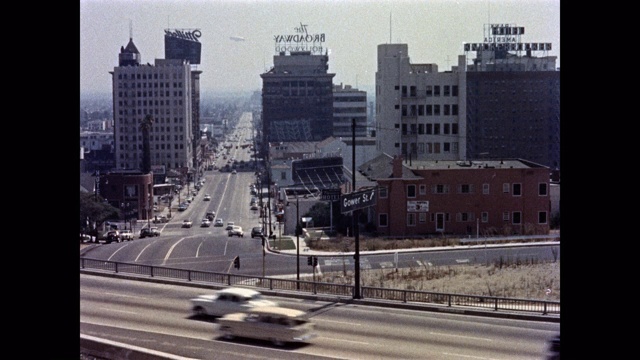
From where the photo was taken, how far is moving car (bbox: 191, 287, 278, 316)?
5641 mm

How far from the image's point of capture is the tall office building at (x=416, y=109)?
64.0 feet

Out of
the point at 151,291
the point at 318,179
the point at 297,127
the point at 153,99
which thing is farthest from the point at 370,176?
the point at 297,127

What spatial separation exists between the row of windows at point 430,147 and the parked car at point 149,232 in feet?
27.4

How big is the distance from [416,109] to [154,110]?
21.9 feet

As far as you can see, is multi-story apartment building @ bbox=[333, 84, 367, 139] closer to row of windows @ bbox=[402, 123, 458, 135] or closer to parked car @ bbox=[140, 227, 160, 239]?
row of windows @ bbox=[402, 123, 458, 135]

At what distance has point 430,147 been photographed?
20.1 meters

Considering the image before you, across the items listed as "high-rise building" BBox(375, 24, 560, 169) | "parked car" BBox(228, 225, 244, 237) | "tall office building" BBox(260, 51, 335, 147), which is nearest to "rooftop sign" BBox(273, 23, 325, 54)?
"tall office building" BBox(260, 51, 335, 147)

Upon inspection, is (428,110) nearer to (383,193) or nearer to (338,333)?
(383,193)

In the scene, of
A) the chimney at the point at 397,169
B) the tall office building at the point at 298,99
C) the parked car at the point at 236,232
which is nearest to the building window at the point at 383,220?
the chimney at the point at 397,169

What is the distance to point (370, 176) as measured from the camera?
44.9 feet

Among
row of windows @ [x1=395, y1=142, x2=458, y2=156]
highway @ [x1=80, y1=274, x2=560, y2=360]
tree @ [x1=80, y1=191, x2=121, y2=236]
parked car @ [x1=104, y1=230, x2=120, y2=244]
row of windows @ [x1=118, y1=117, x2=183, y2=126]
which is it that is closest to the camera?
highway @ [x1=80, y1=274, x2=560, y2=360]

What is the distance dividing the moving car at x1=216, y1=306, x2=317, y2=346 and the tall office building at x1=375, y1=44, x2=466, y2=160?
1393 centimetres

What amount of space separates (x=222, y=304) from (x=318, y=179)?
1063 cm
